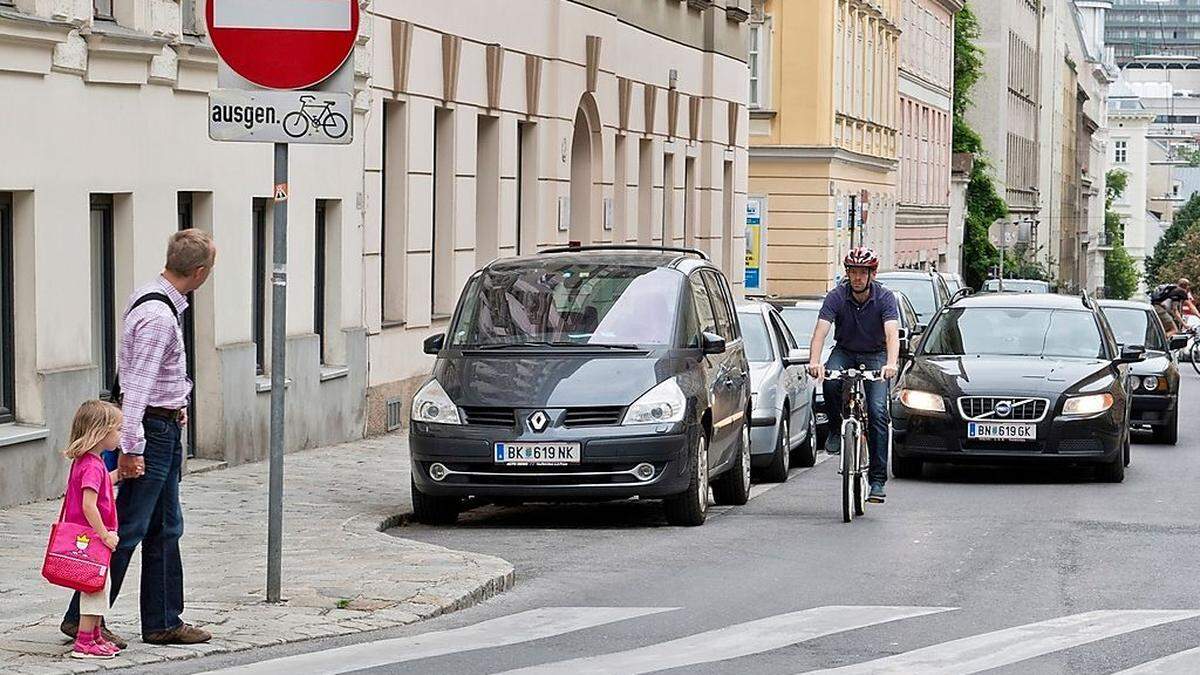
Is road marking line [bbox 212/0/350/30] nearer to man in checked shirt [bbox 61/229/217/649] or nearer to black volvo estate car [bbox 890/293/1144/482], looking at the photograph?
man in checked shirt [bbox 61/229/217/649]

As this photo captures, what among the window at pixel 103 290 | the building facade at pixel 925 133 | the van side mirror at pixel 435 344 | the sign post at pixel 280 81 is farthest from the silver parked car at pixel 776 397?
the building facade at pixel 925 133

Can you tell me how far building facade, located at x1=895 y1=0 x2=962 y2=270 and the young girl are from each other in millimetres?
58711

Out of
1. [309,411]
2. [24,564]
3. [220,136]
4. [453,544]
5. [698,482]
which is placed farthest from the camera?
[309,411]

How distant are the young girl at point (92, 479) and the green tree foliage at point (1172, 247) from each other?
12510cm

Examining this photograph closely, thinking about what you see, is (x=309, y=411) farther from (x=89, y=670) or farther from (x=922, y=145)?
(x=922, y=145)

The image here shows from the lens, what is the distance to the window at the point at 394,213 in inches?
904

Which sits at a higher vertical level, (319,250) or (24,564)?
(319,250)

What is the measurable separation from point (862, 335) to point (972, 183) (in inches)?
2760

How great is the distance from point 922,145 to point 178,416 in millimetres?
64548

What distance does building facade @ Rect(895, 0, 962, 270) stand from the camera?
68.4m

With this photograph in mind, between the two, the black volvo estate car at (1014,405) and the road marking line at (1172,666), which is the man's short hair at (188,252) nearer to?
the road marking line at (1172,666)

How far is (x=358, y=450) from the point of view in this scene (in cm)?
2030

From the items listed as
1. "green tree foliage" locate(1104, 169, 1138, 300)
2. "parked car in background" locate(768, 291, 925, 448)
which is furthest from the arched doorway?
"green tree foliage" locate(1104, 169, 1138, 300)

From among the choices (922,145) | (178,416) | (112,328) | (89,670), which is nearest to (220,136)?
(178,416)
